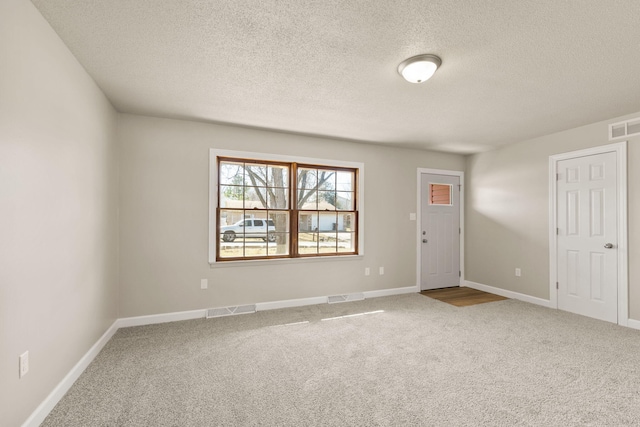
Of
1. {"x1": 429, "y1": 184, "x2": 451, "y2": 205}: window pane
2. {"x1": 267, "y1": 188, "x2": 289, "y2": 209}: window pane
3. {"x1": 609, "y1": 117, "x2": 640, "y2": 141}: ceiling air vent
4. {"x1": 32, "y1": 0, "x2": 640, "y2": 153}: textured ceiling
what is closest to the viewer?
{"x1": 32, "y1": 0, "x2": 640, "y2": 153}: textured ceiling

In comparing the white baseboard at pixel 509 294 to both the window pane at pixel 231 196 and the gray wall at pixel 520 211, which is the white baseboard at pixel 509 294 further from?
the window pane at pixel 231 196

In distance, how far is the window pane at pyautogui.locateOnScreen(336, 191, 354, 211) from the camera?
4.59m

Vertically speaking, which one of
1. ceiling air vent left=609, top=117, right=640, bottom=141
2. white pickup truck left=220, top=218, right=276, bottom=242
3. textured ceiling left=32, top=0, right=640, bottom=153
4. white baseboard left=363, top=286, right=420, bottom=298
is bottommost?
white baseboard left=363, top=286, right=420, bottom=298

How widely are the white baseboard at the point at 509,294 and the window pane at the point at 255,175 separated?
4118 millimetres

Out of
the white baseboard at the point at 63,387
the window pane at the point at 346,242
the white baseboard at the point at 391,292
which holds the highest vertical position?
the window pane at the point at 346,242

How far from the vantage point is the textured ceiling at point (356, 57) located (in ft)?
5.67

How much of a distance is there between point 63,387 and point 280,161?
314cm

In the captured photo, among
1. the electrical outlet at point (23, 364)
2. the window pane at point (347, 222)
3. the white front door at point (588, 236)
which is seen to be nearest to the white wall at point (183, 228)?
the window pane at point (347, 222)

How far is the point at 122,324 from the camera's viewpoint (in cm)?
337

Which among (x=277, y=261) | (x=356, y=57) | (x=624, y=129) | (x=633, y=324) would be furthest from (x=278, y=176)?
(x=633, y=324)

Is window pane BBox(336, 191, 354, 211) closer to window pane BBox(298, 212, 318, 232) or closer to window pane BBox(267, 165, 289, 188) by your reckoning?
window pane BBox(298, 212, 318, 232)

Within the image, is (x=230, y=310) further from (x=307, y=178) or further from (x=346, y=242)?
(x=307, y=178)

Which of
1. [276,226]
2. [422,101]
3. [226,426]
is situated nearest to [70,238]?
[226,426]

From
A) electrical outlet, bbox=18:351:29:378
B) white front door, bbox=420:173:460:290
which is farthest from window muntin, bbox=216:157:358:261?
electrical outlet, bbox=18:351:29:378
